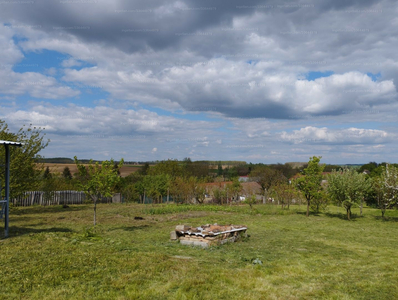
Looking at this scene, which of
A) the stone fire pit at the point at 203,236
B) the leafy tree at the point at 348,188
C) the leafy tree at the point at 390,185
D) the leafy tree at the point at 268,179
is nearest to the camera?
the stone fire pit at the point at 203,236

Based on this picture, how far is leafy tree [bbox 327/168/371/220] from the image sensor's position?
20.0 m

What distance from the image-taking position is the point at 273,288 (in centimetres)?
604

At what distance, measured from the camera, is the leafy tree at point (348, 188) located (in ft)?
65.6

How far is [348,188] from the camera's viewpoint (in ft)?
65.6

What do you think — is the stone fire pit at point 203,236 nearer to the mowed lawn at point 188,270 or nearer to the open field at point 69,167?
the mowed lawn at point 188,270

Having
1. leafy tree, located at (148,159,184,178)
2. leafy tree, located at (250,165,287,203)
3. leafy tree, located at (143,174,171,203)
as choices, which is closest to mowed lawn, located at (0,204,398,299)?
leafy tree, located at (250,165,287,203)

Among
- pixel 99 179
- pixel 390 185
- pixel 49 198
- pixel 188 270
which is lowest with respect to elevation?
pixel 49 198

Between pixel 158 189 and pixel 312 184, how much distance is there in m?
19.5

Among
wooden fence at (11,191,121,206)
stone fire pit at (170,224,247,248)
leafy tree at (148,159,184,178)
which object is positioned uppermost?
leafy tree at (148,159,184,178)

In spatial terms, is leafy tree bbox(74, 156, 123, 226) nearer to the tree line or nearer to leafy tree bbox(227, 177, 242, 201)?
the tree line

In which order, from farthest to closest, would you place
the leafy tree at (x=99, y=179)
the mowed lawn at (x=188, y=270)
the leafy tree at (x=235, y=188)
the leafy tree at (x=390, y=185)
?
1. the leafy tree at (x=235, y=188)
2. the leafy tree at (x=390, y=185)
3. the leafy tree at (x=99, y=179)
4. the mowed lawn at (x=188, y=270)

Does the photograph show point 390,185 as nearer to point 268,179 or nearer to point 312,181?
point 312,181

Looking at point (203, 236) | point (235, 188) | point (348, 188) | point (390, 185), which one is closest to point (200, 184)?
point (235, 188)

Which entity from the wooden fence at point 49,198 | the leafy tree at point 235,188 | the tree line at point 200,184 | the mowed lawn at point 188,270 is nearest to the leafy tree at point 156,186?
the tree line at point 200,184
